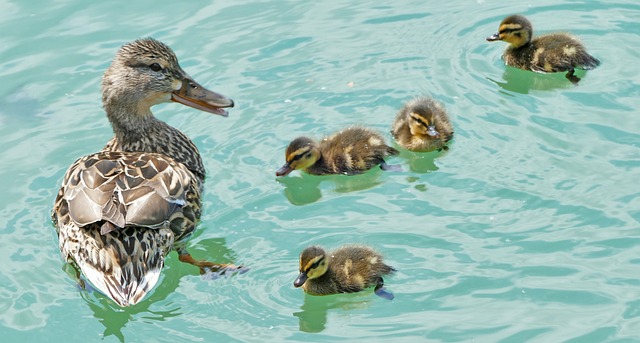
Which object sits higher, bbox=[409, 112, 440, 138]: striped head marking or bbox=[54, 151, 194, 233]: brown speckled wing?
bbox=[54, 151, 194, 233]: brown speckled wing

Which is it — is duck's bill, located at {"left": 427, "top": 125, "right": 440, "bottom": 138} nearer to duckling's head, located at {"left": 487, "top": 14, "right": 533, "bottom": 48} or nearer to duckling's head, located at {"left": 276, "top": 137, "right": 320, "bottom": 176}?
duckling's head, located at {"left": 276, "top": 137, "right": 320, "bottom": 176}

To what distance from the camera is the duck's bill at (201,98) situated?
5.57 metres

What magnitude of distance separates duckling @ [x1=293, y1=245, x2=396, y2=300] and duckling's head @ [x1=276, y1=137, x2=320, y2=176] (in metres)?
0.81

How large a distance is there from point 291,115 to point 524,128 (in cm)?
120

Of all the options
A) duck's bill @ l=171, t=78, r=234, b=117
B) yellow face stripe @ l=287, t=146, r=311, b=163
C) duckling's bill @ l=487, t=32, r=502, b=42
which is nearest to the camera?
Result: yellow face stripe @ l=287, t=146, r=311, b=163

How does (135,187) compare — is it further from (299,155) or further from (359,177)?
(359,177)

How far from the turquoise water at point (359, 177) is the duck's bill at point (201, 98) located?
→ 0.93 ft

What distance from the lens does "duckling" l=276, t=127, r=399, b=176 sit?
5520 mm

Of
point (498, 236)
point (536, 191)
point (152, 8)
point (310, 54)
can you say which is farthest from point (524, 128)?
point (152, 8)

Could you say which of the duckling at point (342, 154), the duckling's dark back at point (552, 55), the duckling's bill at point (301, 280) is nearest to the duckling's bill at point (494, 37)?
the duckling's dark back at point (552, 55)

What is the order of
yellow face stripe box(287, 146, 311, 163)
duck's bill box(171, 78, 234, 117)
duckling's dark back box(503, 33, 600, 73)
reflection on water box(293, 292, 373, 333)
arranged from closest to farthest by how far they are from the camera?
reflection on water box(293, 292, 373, 333), yellow face stripe box(287, 146, 311, 163), duck's bill box(171, 78, 234, 117), duckling's dark back box(503, 33, 600, 73)

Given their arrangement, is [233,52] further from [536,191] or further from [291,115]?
[536,191]

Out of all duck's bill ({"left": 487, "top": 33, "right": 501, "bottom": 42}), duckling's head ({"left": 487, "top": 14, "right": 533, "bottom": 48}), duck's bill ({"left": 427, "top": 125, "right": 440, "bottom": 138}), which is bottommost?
duck's bill ({"left": 427, "top": 125, "right": 440, "bottom": 138})

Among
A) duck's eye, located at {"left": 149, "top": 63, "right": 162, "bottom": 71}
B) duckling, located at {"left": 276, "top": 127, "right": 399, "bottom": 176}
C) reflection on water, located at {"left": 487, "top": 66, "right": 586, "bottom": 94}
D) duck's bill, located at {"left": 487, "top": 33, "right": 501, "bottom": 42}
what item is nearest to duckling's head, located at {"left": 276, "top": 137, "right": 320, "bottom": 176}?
duckling, located at {"left": 276, "top": 127, "right": 399, "bottom": 176}
